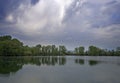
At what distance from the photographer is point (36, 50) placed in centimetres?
10275

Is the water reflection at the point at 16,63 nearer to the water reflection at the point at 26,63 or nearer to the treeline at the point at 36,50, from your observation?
the water reflection at the point at 26,63

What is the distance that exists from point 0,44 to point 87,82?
208 feet

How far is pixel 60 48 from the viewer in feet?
402

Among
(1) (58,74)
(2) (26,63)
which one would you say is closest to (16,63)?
(2) (26,63)

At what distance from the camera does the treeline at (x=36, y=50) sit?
75125 millimetres

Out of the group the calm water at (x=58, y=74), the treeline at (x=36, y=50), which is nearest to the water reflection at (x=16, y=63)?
the calm water at (x=58, y=74)

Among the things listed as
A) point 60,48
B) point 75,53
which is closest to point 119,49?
point 75,53

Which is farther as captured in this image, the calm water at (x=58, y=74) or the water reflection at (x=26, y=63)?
the water reflection at (x=26, y=63)

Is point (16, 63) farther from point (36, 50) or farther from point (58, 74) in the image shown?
point (36, 50)

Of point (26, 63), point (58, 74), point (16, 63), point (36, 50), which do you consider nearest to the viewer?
point (58, 74)

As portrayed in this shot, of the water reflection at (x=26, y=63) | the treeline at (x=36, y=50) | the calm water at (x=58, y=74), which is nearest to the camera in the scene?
the calm water at (x=58, y=74)

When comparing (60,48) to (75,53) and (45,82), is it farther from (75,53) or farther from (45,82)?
(45,82)

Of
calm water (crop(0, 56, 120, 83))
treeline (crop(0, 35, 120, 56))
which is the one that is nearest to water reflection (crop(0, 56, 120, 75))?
calm water (crop(0, 56, 120, 83))

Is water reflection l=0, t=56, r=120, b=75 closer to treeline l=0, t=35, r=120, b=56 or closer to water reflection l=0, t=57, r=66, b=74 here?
water reflection l=0, t=57, r=66, b=74
